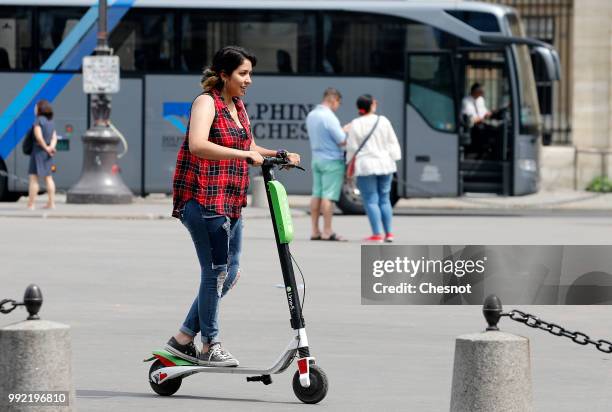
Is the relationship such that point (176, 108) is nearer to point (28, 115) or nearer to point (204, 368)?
point (28, 115)

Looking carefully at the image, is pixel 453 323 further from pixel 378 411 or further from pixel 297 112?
pixel 297 112

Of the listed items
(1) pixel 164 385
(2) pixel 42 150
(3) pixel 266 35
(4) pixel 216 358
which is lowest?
(1) pixel 164 385

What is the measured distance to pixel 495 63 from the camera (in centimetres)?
2556

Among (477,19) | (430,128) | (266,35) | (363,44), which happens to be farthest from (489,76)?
(266,35)

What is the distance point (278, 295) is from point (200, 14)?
13948mm

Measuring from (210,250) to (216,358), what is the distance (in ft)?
1.72

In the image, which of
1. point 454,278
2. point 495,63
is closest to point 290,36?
point 495,63

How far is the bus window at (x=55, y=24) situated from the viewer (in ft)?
84.2

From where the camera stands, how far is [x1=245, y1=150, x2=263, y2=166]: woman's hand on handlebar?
24.3ft

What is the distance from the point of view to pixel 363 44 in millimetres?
25609

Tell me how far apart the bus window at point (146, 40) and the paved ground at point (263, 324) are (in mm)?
7049

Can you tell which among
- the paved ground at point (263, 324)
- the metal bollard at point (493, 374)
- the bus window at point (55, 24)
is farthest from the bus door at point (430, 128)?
the metal bollard at point (493, 374)

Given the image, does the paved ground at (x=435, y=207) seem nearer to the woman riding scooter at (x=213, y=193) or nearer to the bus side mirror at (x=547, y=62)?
the bus side mirror at (x=547, y=62)

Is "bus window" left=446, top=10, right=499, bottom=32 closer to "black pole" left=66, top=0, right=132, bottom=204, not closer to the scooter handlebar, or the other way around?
"black pole" left=66, top=0, right=132, bottom=204
